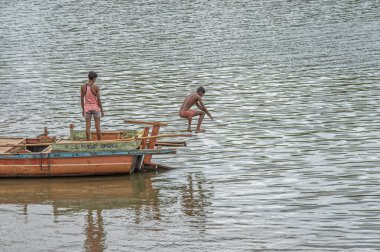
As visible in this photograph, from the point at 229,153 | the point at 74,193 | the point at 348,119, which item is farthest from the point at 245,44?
the point at 74,193

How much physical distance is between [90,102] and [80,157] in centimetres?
168

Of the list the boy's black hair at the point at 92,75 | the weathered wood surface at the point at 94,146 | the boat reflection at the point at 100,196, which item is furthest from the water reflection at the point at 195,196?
the boy's black hair at the point at 92,75

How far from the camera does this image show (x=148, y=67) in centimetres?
4644

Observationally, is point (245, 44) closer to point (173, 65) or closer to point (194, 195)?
point (173, 65)

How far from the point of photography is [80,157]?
24.9 m

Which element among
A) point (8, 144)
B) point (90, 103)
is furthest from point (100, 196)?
point (8, 144)

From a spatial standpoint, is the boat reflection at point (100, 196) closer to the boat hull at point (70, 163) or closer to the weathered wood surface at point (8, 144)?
the boat hull at point (70, 163)

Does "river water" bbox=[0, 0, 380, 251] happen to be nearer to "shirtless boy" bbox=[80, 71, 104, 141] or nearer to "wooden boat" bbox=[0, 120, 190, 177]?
"wooden boat" bbox=[0, 120, 190, 177]

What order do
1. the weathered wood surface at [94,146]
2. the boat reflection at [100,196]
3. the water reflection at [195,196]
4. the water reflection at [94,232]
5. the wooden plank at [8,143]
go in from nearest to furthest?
the water reflection at [94,232]
the boat reflection at [100,196]
the water reflection at [195,196]
the weathered wood surface at [94,146]
the wooden plank at [8,143]

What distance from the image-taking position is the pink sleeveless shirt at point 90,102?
25359 mm

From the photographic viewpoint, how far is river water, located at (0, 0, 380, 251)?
20.4 metres

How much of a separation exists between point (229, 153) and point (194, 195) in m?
4.90

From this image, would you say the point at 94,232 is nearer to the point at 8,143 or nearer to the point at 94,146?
the point at 94,146

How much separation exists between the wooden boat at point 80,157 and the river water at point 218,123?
36cm
